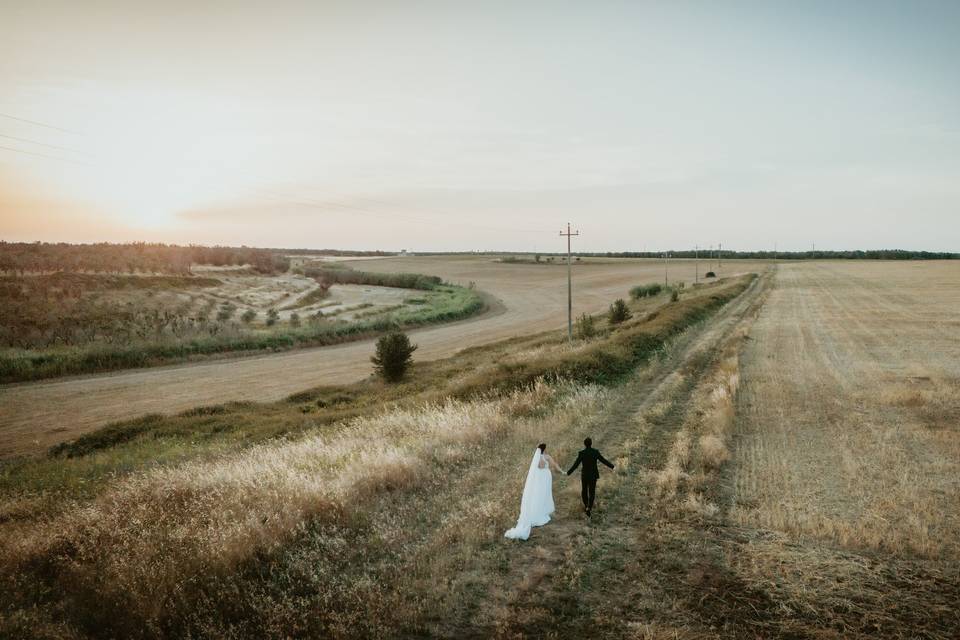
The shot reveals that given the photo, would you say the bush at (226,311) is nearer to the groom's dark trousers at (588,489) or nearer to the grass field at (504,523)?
the grass field at (504,523)

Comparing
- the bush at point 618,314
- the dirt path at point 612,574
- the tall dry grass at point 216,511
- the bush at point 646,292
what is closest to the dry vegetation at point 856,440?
the dirt path at point 612,574

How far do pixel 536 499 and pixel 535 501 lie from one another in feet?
0.13

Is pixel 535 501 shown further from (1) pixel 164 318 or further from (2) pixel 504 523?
(1) pixel 164 318

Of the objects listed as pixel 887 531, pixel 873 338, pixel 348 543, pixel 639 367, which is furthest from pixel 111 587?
pixel 873 338

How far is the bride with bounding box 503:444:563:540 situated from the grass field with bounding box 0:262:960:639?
29cm

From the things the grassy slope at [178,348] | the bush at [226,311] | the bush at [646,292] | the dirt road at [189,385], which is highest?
the bush at [646,292]

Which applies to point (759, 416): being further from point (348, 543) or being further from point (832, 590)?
point (348, 543)

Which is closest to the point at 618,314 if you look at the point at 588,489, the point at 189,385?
the point at 189,385

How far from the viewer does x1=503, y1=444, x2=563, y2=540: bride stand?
28.7 ft

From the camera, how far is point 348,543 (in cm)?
850

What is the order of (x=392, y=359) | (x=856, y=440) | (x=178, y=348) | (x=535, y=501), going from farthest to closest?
1. (x=178, y=348)
2. (x=392, y=359)
3. (x=856, y=440)
4. (x=535, y=501)

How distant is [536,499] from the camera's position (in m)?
8.96

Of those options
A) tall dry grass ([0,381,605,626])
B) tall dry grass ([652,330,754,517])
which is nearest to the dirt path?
tall dry grass ([652,330,754,517])

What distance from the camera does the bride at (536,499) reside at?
875 centimetres
